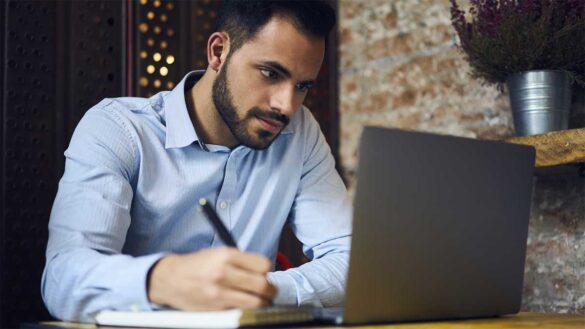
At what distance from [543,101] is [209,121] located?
2.56 feet

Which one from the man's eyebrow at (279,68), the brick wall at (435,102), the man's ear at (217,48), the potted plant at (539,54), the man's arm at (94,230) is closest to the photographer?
the man's arm at (94,230)

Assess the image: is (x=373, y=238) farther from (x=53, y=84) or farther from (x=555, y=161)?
(x=53, y=84)

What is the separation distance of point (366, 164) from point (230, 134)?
71 centimetres

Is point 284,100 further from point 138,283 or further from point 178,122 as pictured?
point 138,283

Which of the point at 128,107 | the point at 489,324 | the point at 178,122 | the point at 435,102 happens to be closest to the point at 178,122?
the point at 178,122

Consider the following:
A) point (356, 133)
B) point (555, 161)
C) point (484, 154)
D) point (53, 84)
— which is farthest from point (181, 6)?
point (484, 154)

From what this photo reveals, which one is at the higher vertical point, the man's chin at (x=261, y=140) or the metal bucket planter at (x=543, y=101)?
the metal bucket planter at (x=543, y=101)

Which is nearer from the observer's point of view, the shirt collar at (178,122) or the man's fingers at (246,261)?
the man's fingers at (246,261)

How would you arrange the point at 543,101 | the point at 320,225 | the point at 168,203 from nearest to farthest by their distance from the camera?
the point at 168,203
the point at 320,225
the point at 543,101

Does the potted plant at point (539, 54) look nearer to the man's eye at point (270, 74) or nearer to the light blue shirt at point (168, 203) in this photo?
the light blue shirt at point (168, 203)

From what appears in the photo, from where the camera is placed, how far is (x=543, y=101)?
73.5 inches

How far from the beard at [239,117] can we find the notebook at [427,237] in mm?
493

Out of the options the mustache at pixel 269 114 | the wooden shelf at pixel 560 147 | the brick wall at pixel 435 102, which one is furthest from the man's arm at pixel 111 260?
the brick wall at pixel 435 102

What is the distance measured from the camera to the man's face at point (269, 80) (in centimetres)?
157
